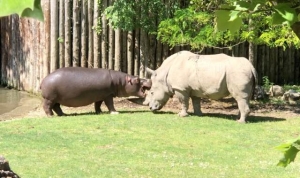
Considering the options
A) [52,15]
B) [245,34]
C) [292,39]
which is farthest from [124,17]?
[292,39]

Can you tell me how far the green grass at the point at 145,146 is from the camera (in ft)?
21.8

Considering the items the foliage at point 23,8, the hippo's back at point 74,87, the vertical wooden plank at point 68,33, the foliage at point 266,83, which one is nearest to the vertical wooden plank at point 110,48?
the vertical wooden plank at point 68,33

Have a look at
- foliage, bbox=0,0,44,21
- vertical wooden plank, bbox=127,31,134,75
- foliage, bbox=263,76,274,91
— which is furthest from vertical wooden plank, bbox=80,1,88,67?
foliage, bbox=0,0,44,21

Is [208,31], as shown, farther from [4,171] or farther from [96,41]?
[4,171]

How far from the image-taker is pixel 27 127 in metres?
9.19

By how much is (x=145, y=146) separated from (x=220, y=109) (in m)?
4.15

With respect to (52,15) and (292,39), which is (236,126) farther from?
(52,15)

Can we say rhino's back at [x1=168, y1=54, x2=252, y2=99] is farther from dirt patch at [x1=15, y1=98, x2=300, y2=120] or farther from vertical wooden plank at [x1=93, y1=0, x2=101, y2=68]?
vertical wooden plank at [x1=93, y1=0, x2=101, y2=68]

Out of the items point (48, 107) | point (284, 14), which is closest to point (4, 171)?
point (284, 14)

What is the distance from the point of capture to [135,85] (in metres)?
11.1

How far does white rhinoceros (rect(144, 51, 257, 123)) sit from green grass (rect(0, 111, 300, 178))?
1.28ft

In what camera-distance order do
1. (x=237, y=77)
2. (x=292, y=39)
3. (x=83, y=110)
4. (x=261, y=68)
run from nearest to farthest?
(x=237, y=77) → (x=292, y=39) → (x=83, y=110) → (x=261, y=68)

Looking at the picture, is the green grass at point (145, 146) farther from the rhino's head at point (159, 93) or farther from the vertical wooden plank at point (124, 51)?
the vertical wooden plank at point (124, 51)

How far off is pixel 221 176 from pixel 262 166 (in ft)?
2.50
